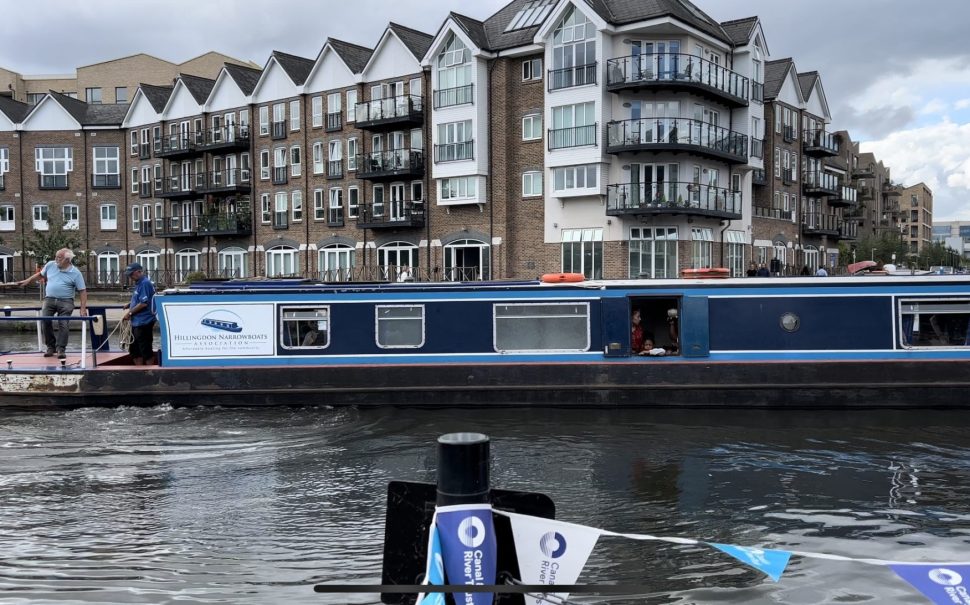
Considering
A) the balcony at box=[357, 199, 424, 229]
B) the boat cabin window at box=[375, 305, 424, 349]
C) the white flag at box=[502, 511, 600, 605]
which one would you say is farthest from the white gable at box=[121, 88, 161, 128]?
the white flag at box=[502, 511, 600, 605]

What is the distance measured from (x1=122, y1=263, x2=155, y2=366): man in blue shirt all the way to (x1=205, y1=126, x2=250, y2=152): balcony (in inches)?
1326

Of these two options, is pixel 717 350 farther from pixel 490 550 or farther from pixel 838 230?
pixel 838 230

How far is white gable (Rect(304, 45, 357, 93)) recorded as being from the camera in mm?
41188

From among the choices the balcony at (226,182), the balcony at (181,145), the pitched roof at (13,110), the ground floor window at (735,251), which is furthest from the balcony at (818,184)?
the pitched roof at (13,110)

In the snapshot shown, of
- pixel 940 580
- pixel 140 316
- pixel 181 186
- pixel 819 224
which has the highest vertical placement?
pixel 181 186

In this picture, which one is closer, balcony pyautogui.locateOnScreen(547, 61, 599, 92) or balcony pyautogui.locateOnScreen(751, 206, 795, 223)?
balcony pyautogui.locateOnScreen(547, 61, 599, 92)

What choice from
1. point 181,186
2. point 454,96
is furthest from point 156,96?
point 454,96

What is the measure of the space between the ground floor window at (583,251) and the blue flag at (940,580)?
3046 cm

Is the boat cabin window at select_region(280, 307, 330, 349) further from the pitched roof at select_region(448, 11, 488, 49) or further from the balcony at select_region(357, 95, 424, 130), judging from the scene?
the balcony at select_region(357, 95, 424, 130)

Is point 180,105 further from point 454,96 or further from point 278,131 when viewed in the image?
point 454,96

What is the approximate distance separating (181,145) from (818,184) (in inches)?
1511

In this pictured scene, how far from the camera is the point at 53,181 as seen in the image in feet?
A: 169

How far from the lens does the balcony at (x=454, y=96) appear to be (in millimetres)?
35906

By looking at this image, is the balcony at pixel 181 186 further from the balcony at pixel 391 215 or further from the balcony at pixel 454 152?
the balcony at pixel 454 152
